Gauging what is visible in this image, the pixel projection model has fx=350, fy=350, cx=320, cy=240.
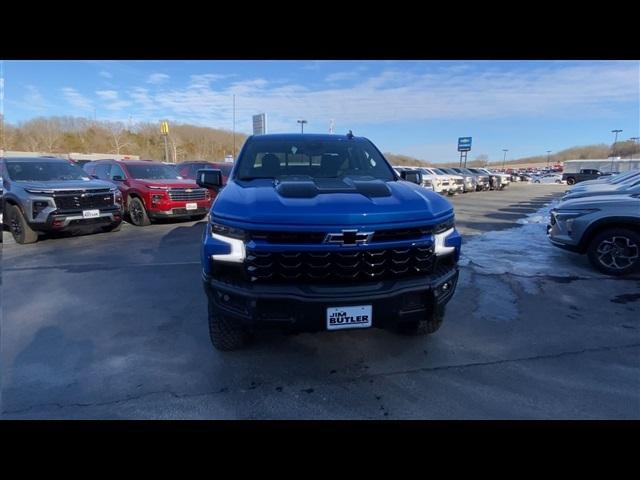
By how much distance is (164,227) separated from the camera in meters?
9.80

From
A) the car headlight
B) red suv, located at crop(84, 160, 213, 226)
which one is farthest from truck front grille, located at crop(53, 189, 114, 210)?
Result: the car headlight

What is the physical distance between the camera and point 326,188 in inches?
112

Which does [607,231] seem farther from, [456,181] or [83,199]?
[456,181]

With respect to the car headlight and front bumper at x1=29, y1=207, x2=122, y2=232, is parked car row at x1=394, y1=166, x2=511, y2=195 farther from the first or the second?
the car headlight

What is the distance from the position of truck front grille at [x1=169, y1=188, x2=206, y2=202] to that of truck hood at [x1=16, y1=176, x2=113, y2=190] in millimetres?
1647

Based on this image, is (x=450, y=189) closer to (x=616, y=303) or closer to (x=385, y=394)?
(x=616, y=303)

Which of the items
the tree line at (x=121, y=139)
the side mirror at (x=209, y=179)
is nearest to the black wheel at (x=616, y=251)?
the side mirror at (x=209, y=179)

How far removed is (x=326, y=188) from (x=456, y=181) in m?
20.6

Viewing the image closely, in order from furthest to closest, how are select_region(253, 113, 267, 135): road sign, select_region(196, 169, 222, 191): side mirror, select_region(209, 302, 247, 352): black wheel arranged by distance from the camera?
1. select_region(253, 113, 267, 135): road sign
2. select_region(196, 169, 222, 191): side mirror
3. select_region(209, 302, 247, 352): black wheel

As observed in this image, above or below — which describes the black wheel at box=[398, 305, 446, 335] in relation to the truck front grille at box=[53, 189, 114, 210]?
below

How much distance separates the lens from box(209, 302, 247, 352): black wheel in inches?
118

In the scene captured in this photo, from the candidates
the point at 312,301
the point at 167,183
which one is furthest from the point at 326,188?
the point at 167,183
